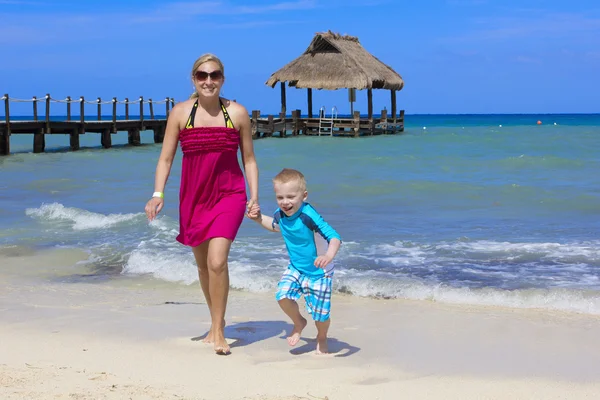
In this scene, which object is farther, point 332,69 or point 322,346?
point 332,69

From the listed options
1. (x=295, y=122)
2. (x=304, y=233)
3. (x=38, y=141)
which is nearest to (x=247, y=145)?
(x=304, y=233)

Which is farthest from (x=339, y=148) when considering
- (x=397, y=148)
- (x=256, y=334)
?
(x=256, y=334)

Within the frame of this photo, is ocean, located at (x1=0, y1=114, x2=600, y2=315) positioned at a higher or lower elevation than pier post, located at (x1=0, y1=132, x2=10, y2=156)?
lower

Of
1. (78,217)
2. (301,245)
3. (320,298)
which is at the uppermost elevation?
(301,245)

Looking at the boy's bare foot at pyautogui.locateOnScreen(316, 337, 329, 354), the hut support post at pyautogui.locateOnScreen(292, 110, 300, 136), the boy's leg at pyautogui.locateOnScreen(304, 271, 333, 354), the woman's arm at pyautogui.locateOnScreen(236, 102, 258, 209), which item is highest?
→ the hut support post at pyautogui.locateOnScreen(292, 110, 300, 136)

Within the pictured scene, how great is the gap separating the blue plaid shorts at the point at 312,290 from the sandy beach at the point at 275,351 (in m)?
0.25

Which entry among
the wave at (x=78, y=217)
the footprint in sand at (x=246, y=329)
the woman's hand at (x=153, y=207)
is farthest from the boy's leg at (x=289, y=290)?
the wave at (x=78, y=217)

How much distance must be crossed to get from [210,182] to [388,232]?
5.46m

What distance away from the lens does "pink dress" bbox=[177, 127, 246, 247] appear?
13.7 feet

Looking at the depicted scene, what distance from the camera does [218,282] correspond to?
422cm

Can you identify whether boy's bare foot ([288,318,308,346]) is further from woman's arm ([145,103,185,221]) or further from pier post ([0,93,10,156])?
pier post ([0,93,10,156])

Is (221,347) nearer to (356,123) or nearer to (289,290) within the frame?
(289,290)

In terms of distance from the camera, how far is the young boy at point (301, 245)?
4.07m

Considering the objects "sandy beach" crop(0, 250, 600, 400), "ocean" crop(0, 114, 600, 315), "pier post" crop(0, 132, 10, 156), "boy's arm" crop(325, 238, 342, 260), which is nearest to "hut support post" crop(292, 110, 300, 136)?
"pier post" crop(0, 132, 10, 156)
